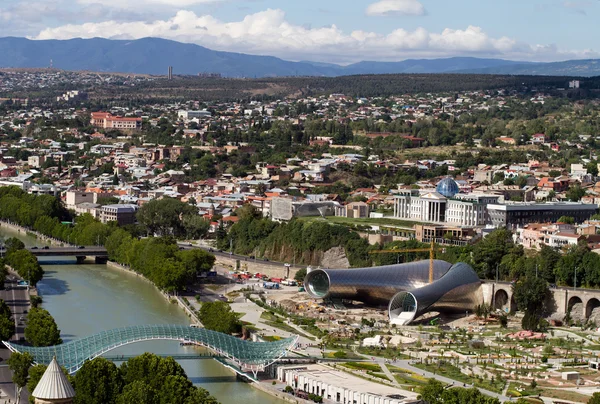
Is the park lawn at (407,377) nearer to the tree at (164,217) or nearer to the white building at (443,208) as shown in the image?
the white building at (443,208)

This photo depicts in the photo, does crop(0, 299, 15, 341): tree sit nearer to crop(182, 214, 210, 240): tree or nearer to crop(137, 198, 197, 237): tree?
crop(182, 214, 210, 240): tree

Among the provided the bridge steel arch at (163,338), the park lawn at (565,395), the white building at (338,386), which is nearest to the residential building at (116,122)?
the bridge steel arch at (163,338)

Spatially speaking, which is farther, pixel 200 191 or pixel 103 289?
pixel 200 191

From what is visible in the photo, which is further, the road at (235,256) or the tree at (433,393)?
the road at (235,256)

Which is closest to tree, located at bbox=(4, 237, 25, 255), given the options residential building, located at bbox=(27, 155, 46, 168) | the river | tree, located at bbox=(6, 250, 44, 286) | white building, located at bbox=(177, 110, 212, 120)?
tree, located at bbox=(6, 250, 44, 286)

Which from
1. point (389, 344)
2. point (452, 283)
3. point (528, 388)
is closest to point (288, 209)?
point (452, 283)

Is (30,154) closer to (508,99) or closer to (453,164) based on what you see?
Result: (453,164)
